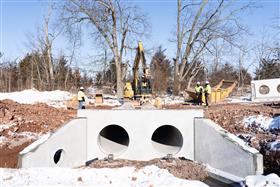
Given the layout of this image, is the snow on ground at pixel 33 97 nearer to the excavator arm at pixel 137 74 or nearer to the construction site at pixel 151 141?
the excavator arm at pixel 137 74

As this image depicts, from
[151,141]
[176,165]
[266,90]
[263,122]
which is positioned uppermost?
[266,90]

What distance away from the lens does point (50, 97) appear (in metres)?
25.2

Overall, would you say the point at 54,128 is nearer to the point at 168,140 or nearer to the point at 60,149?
the point at 60,149

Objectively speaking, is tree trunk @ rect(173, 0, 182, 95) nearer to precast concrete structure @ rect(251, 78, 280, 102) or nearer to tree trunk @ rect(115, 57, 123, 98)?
tree trunk @ rect(115, 57, 123, 98)

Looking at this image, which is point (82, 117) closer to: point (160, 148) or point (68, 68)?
point (160, 148)

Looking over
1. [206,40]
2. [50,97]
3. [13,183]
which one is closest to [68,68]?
[50,97]

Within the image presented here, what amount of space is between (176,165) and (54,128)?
19.9 ft

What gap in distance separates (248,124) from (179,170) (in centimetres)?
511

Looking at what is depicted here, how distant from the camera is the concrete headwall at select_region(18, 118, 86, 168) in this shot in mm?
8141

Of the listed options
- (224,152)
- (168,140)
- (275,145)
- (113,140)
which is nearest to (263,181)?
(224,152)

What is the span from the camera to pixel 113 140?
46.9ft

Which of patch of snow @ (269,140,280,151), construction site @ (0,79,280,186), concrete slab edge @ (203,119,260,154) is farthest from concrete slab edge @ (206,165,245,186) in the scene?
patch of snow @ (269,140,280,151)

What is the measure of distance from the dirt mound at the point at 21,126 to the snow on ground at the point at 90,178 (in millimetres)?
3275

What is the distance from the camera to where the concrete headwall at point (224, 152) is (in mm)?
8087
